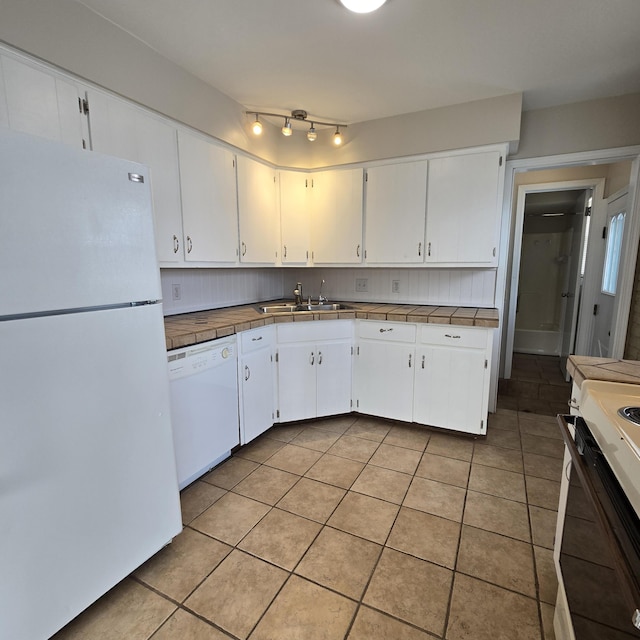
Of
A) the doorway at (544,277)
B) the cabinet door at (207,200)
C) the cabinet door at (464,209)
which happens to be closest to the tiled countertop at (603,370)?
the cabinet door at (464,209)

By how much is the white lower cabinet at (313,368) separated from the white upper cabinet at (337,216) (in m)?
0.71

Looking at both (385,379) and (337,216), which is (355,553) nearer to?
(385,379)

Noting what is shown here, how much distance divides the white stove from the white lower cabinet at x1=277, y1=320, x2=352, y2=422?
1.75m

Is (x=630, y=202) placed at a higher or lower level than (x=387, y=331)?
higher

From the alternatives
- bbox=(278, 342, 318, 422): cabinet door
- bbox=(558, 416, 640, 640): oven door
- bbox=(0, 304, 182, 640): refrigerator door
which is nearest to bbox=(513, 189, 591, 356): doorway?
bbox=(278, 342, 318, 422): cabinet door

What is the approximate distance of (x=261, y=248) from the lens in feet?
9.42

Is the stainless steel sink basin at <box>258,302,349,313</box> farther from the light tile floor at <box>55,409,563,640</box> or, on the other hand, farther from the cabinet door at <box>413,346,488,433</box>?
the light tile floor at <box>55,409,563,640</box>

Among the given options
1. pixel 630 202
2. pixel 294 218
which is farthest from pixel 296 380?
pixel 630 202

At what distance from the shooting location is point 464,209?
103 inches

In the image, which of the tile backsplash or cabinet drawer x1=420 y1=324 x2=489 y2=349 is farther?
the tile backsplash

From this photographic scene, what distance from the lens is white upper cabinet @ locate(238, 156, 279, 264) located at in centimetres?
266

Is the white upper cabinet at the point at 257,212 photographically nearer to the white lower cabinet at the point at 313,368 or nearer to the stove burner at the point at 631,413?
the white lower cabinet at the point at 313,368

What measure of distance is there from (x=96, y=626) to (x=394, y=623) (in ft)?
3.51

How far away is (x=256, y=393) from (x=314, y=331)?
63 centimetres
